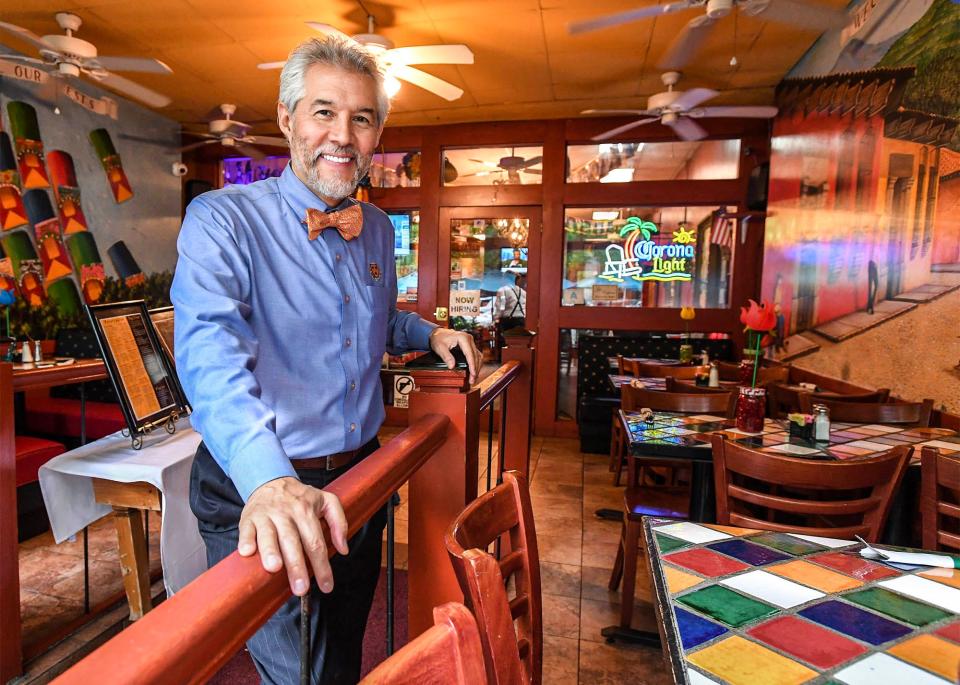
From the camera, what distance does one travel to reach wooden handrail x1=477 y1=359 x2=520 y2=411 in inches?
70.5

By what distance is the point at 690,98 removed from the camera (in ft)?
14.3

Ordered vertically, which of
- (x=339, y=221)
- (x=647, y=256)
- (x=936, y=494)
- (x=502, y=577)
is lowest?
(x=936, y=494)

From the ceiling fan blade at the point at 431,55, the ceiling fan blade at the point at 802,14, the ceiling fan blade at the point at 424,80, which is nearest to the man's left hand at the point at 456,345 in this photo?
the ceiling fan blade at the point at 431,55

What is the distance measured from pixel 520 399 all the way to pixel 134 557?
1757 millimetres

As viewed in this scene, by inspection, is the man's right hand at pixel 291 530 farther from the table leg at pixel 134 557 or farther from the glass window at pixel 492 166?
the glass window at pixel 492 166

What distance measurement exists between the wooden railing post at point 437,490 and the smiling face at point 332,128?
1.67ft

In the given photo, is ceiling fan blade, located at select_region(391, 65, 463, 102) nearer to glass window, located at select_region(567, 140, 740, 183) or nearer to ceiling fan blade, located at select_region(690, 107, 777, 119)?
ceiling fan blade, located at select_region(690, 107, 777, 119)

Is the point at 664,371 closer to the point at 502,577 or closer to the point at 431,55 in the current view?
the point at 431,55

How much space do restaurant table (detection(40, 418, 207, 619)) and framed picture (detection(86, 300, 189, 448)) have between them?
107 mm

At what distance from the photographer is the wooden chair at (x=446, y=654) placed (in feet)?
1.69

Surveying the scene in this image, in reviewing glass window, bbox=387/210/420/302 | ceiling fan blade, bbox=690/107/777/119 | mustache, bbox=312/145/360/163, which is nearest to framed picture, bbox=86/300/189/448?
mustache, bbox=312/145/360/163

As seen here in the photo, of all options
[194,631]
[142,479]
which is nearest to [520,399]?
[142,479]

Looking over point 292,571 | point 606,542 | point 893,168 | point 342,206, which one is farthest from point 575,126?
point 292,571

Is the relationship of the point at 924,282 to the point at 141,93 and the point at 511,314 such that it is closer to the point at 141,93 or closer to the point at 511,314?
the point at 511,314
